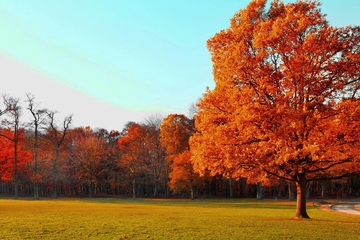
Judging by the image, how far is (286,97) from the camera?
56.8 feet

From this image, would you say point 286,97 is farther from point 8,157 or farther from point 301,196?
point 8,157

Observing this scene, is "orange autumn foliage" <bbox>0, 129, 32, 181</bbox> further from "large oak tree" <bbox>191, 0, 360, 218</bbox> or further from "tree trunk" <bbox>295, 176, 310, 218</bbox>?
"tree trunk" <bbox>295, 176, 310, 218</bbox>

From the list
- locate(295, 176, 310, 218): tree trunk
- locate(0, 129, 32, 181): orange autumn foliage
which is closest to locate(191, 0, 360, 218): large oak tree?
locate(295, 176, 310, 218): tree trunk

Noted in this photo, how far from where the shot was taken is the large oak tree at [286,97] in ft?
54.1

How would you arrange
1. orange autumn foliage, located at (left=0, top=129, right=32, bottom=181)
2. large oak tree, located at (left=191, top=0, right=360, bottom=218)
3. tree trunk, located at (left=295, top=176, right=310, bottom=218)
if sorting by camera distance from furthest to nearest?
orange autumn foliage, located at (left=0, top=129, right=32, bottom=181), tree trunk, located at (left=295, top=176, right=310, bottom=218), large oak tree, located at (left=191, top=0, right=360, bottom=218)

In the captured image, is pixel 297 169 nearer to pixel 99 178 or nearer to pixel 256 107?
pixel 256 107

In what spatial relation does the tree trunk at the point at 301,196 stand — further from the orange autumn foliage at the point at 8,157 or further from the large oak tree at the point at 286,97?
the orange autumn foliage at the point at 8,157

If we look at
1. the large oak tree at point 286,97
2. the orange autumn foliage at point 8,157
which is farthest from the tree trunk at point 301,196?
the orange autumn foliage at point 8,157

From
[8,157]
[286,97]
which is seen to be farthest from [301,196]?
[8,157]

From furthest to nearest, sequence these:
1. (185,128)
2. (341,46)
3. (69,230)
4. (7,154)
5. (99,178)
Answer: (99,178) → (185,128) → (7,154) → (341,46) → (69,230)

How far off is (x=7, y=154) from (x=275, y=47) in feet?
181

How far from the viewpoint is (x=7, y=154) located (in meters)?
59.6

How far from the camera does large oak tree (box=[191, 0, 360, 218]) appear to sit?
1648 cm

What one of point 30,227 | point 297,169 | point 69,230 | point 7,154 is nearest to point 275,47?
point 297,169
